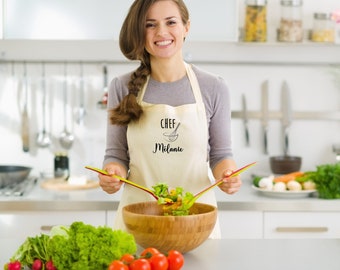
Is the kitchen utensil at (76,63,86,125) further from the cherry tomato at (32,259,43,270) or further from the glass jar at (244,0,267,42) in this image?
Result: the cherry tomato at (32,259,43,270)

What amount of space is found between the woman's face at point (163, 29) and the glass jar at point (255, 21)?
127 cm

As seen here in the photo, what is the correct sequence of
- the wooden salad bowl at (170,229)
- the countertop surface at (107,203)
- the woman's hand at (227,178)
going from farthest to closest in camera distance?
the countertop surface at (107,203) < the woman's hand at (227,178) < the wooden salad bowl at (170,229)

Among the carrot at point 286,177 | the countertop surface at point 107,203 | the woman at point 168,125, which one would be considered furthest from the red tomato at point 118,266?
the carrot at point 286,177

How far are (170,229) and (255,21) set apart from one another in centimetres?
196

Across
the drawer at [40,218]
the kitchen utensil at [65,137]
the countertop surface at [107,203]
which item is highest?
the kitchen utensil at [65,137]

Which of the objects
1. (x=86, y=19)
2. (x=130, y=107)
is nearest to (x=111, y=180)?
(x=130, y=107)

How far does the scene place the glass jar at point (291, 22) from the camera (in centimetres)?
329

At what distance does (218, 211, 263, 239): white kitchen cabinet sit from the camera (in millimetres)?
2875

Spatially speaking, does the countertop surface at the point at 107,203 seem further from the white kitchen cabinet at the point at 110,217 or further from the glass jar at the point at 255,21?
the glass jar at the point at 255,21

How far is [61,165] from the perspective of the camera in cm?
336

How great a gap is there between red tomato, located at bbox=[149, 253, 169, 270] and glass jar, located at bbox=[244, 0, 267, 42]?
82.0 inches

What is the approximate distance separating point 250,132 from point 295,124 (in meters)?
0.26

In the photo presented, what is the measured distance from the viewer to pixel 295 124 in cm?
357

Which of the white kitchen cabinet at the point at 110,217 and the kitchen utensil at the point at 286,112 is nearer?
the white kitchen cabinet at the point at 110,217
